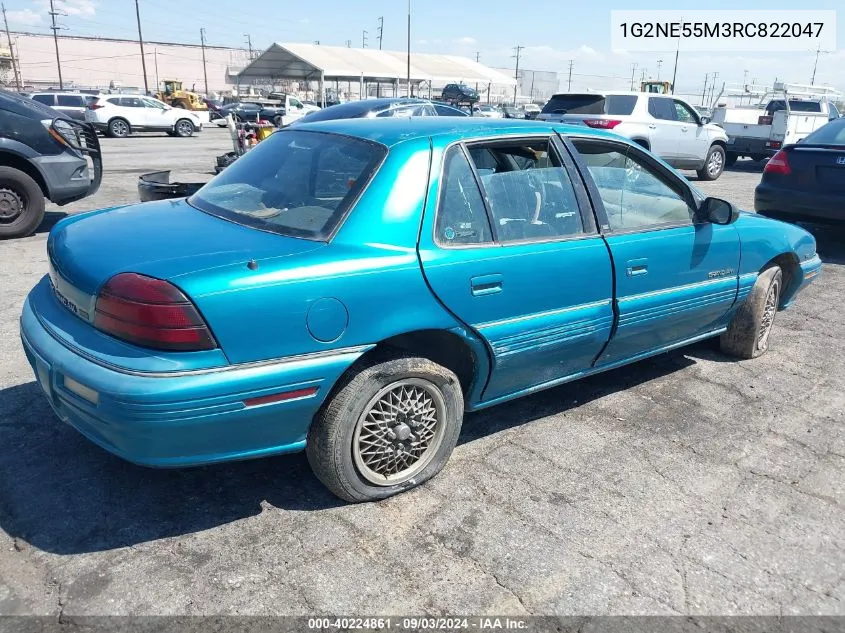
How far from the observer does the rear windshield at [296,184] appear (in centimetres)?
284

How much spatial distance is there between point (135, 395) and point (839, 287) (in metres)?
6.82

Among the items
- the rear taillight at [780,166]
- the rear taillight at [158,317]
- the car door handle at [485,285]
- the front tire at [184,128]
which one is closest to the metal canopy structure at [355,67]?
the front tire at [184,128]

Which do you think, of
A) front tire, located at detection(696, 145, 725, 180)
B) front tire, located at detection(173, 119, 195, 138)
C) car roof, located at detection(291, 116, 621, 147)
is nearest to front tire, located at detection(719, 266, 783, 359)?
car roof, located at detection(291, 116, 621, 147)

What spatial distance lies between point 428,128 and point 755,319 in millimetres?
2744

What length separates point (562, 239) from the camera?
3.33 meters

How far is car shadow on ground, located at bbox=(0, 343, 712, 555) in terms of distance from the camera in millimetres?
2684

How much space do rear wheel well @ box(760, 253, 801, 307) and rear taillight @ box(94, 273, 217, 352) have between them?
3.91 metres

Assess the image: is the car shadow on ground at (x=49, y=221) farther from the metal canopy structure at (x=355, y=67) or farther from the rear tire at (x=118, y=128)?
the metal canopy structure at (x=355, y=67)

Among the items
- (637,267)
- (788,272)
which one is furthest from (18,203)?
(788,272)

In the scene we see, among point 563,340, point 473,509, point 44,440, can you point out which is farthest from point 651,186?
point 44,440

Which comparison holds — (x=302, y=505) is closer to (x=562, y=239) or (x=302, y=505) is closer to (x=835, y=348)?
(x=562, y=239)

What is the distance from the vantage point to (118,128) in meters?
25.4

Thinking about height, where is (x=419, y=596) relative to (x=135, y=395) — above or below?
below

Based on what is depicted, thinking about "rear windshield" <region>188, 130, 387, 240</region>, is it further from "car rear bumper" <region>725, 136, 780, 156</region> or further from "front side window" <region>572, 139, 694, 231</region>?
"car rear bumper" <region>725, 136, 780, 156</region>
